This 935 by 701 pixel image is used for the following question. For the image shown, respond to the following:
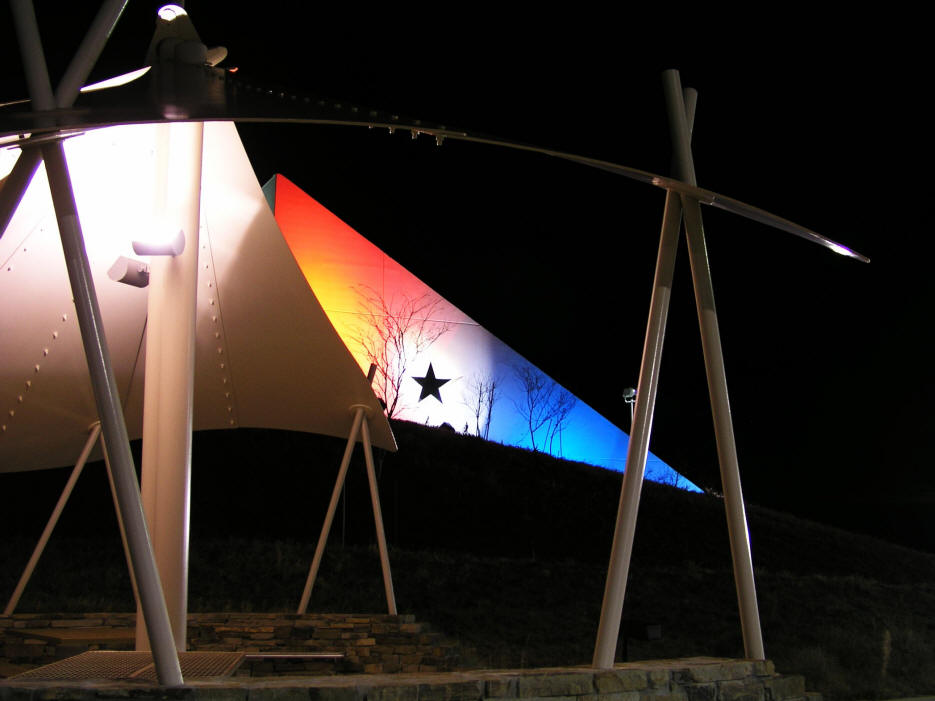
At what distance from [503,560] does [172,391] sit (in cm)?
1187

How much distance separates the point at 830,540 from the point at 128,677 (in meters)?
22.5

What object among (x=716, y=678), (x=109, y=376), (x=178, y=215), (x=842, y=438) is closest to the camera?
(x=109, y=376)

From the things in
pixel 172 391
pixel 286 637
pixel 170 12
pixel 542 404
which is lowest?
pixel 286 637

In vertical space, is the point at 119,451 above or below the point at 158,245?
below

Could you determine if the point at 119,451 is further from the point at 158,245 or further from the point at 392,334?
the point at 392,334

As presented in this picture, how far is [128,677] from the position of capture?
4.05m

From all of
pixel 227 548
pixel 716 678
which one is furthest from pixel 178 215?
pixel 227 548

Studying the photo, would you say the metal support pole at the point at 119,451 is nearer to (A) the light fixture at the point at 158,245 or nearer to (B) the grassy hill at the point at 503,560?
(A) the light fixture at the point at 158,245

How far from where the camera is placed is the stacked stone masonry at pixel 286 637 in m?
7.89

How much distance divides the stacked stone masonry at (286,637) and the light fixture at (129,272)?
11.5 ft

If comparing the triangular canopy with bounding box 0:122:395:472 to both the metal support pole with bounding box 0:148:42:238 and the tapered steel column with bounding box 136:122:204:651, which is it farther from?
the metal support pole with bounding box 0:148:42:238

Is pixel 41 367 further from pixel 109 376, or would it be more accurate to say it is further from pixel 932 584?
pixel 932 584

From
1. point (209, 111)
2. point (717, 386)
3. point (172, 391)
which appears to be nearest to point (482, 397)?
point (172, 391)

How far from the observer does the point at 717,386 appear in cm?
580
